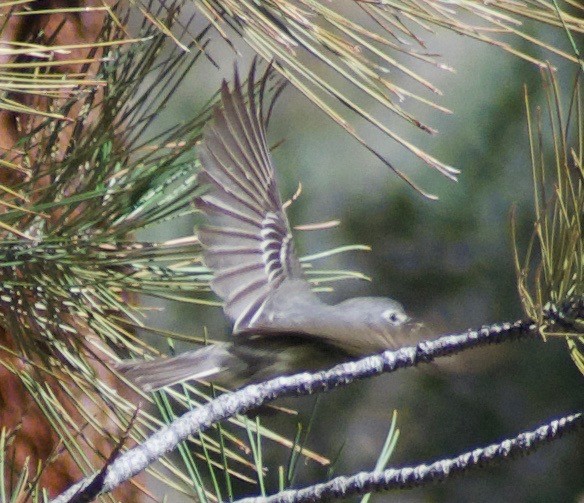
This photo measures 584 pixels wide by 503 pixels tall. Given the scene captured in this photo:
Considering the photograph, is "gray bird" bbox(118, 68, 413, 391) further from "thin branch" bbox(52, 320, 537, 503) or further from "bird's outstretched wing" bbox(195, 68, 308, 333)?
"thin branch" bbox(52, 320, 537, 503)

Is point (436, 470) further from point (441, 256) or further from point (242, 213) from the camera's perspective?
point (441, 256)

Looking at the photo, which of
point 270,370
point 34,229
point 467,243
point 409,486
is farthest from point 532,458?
point 409,486

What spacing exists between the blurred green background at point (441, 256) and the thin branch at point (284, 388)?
1519 mm

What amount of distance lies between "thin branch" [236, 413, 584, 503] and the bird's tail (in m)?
0.29

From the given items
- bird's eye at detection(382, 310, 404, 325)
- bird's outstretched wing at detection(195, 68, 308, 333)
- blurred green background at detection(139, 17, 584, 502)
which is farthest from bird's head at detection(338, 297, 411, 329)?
blurred green background at detection(139, 17, 584, 502)

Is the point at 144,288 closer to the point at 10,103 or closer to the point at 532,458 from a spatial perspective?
the point at 10,103

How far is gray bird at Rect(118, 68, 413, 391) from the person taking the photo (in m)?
0.81

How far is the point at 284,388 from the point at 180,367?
0.34 meters

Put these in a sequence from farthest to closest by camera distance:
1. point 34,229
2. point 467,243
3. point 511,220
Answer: point 467,243
point 34,229
point 511,220

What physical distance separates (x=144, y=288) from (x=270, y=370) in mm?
119

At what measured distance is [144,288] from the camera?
85cm

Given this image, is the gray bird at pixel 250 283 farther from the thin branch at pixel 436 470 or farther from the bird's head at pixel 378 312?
the thin branch at pixel 436 470

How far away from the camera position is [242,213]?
0.99m

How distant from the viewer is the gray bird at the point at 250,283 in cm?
81
